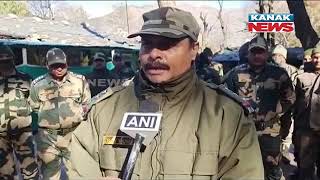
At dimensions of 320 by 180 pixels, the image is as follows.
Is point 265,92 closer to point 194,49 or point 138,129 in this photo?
point 194,49

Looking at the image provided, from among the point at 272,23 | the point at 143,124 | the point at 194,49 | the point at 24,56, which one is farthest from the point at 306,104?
the point at 24,56

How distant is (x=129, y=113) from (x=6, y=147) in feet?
13.7

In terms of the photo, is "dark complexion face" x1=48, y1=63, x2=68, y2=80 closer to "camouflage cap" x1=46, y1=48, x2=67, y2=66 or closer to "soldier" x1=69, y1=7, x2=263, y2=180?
"camouflage cap" x1=46, y1=48, x2=67, y2=66

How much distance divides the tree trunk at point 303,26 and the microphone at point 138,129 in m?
12.7

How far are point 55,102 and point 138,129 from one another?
469 cm

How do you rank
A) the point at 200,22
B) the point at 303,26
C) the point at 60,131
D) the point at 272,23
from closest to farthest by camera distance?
the point at 60,131 → the point at 272,23 → the point at 303,26 → the point at 200,22

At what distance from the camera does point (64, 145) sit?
22.0 ft

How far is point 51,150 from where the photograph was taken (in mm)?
6672

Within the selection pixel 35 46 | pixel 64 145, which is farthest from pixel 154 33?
pixel 35 46

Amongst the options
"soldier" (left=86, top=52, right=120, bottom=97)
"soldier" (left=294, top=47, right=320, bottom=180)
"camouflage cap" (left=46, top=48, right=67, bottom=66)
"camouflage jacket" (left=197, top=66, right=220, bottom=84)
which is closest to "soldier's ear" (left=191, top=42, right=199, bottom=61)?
"soldier" (left=294, top=47, right=320, bottom=180)

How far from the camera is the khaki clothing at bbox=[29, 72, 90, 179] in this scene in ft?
21.8

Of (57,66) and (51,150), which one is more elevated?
(57,66)

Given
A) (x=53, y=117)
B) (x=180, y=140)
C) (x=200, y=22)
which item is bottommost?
(x=200, y=22)

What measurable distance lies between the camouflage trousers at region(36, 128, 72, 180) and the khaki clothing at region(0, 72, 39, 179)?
1.16 feet
